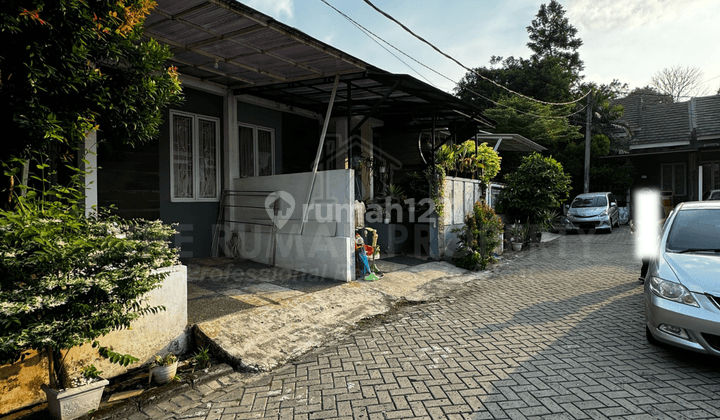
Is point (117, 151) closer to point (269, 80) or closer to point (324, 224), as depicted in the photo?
point (269, 80)

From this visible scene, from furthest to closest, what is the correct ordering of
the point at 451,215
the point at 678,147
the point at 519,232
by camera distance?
the point at 678,147 < the point at 519,232 < the point at 451,215

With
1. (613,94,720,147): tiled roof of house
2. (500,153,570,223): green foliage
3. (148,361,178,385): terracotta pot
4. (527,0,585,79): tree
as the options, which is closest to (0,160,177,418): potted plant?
(148,361,178,385): terracotta pot

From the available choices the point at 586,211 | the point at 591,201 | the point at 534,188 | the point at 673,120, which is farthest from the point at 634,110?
the point at 534,188

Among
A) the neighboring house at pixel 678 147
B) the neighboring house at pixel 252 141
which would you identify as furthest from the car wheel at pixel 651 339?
the neighboring house at pixel 678 147

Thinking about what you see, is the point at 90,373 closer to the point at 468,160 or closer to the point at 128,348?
the point at 128,348

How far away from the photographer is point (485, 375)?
381 centimetres

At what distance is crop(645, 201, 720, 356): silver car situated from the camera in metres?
3.66

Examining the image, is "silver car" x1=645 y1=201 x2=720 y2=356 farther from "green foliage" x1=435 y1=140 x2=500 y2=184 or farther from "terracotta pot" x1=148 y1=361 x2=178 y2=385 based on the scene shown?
"green foliage" x1=435 y1=140 x2=500 y2=184

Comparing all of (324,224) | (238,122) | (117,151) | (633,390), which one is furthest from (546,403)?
(238,122)

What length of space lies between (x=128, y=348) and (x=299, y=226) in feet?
13.3

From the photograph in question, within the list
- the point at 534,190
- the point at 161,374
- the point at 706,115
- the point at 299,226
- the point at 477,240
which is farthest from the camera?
the point at 706,115

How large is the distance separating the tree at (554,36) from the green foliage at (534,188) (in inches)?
941

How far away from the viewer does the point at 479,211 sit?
9.46 meters

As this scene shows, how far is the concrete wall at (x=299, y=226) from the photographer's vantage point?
276 inches
